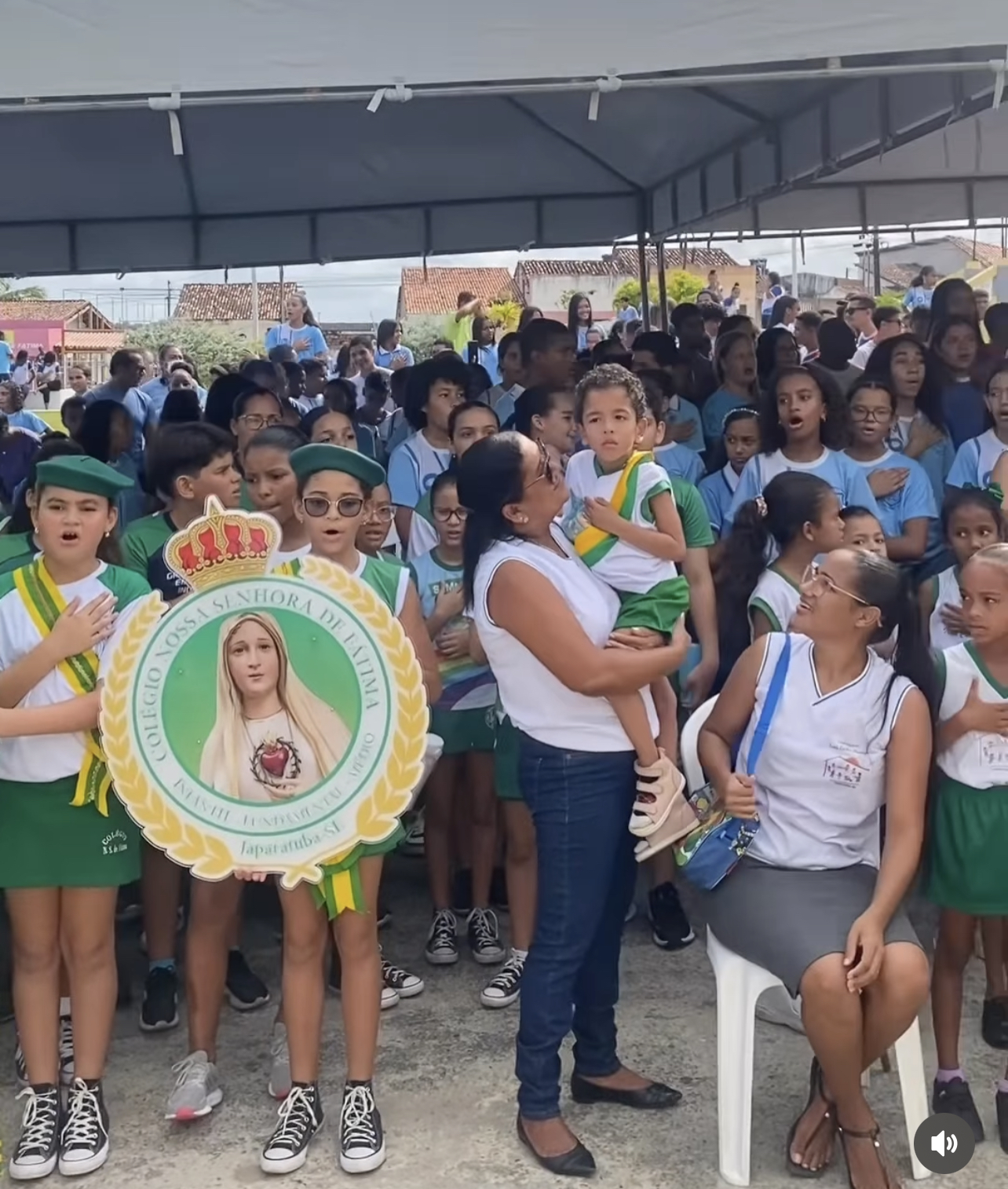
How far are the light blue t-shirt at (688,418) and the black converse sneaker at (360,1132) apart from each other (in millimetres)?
2796

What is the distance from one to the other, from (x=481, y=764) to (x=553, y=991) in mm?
1112

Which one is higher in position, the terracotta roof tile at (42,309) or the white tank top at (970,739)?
the terracotta roof tile at (42,309)

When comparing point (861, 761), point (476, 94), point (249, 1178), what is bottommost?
point (249, 1178)

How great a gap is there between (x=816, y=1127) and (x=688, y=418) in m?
3.03

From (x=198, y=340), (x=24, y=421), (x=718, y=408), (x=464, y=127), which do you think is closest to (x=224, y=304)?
(x=198, y=340)

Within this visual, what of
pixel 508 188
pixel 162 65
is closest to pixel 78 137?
pixel 508 188

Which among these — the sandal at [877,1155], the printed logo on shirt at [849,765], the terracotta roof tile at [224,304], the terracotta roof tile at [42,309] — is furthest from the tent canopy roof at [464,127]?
the terracotta roof tile at [42,309]

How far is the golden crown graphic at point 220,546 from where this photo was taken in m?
2.69

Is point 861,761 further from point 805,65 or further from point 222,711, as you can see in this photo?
point 805,65

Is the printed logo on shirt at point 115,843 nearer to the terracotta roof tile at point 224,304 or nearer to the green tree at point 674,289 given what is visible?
the green tree at point 674,289

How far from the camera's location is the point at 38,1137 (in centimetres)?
274

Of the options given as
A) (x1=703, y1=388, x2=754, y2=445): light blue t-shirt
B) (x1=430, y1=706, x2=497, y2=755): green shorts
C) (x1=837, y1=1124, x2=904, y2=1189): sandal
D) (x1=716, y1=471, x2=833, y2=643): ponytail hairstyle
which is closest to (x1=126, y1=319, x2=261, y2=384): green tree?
(x1=703, y1=388, x2=754, y2=445): light blue t-shirt

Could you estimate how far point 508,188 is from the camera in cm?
910

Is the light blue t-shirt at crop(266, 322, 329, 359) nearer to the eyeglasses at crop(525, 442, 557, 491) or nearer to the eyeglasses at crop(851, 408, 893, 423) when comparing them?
the eyeglasses at crop(851, 408, 893, 423)
